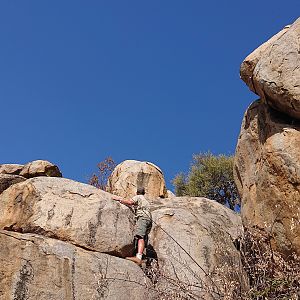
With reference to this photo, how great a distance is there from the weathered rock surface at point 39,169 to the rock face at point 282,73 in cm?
992

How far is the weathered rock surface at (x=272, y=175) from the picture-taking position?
481 inches

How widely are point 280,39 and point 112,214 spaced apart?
6.43 m

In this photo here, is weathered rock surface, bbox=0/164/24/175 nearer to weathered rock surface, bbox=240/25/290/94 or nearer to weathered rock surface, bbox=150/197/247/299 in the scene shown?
weathered rock surface, bbox=150/197/247/299

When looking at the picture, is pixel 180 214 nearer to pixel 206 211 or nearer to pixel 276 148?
pixel 206 211

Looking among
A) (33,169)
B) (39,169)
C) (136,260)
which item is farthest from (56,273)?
(33,169)

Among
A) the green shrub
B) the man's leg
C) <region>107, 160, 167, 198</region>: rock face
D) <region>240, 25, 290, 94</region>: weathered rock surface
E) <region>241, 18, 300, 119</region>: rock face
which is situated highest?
the green shrub

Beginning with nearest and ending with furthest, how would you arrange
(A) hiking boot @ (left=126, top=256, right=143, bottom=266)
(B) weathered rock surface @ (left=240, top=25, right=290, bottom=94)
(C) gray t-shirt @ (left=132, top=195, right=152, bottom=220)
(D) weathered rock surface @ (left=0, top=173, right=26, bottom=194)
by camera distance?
1. (A) hiking boot @ (left=126, top=256, right=143, bottom=266)
2. (C) gray t-shirt @ (left=132, top=195, right=152, bottom=220)
3. (B) weathered rock surface @ (left=240, top=25, right=290, bottom=94)
4. (D) weathered rock surface @ (left=0, top=173, right=26, bottom=194)

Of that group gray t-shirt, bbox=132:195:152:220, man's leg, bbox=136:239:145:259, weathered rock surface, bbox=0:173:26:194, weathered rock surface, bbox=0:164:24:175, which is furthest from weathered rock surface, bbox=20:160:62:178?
man's leg, bbox=136:239:145:259

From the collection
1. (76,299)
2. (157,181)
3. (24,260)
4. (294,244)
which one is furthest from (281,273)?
(157,181)

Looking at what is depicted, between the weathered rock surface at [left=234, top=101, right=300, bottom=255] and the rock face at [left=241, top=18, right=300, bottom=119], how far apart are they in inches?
18.7

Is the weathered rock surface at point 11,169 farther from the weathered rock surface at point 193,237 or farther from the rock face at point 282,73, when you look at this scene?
the rock face at point 282,73

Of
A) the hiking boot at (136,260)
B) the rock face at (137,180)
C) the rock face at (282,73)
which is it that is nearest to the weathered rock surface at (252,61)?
the rock face at (282,73)

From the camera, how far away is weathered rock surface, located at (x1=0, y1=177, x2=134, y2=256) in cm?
1299

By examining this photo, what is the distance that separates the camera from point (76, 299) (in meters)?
11.2
